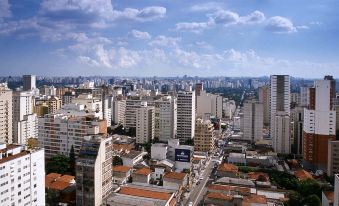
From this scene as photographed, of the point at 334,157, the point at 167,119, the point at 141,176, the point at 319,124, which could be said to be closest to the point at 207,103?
the point at 167,119

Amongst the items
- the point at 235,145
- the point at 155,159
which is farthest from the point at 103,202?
the point at 235,145

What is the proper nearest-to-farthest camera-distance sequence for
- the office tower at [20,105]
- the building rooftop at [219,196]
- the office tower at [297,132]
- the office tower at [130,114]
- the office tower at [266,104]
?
1. the building rooftop at [219,196]
2. the office tower at [297,132]
3. the office tower at [20,105]
4. the office tower at [130,114]
5. the office tower at [266,104]

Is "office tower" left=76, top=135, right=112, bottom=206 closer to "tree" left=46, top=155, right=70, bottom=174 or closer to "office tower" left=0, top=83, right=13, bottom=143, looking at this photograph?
"tree" left=46, top=155, right=70, bottom=174

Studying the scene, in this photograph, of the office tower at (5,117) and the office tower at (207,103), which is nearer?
the office tower at (5,117)

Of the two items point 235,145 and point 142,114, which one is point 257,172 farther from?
point 142,114

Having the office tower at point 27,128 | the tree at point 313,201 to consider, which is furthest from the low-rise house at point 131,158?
the tree at point 313,201

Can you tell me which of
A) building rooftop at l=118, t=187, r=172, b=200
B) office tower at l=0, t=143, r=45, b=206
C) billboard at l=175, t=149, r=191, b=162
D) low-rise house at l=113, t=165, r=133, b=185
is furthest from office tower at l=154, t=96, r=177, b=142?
office tower at l=0, t=143, r=45, b=206

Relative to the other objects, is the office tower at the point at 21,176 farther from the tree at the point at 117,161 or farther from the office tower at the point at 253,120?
the office tower at the point at 253,120

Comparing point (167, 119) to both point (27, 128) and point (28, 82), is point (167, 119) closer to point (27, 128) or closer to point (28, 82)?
point (27, 128)
